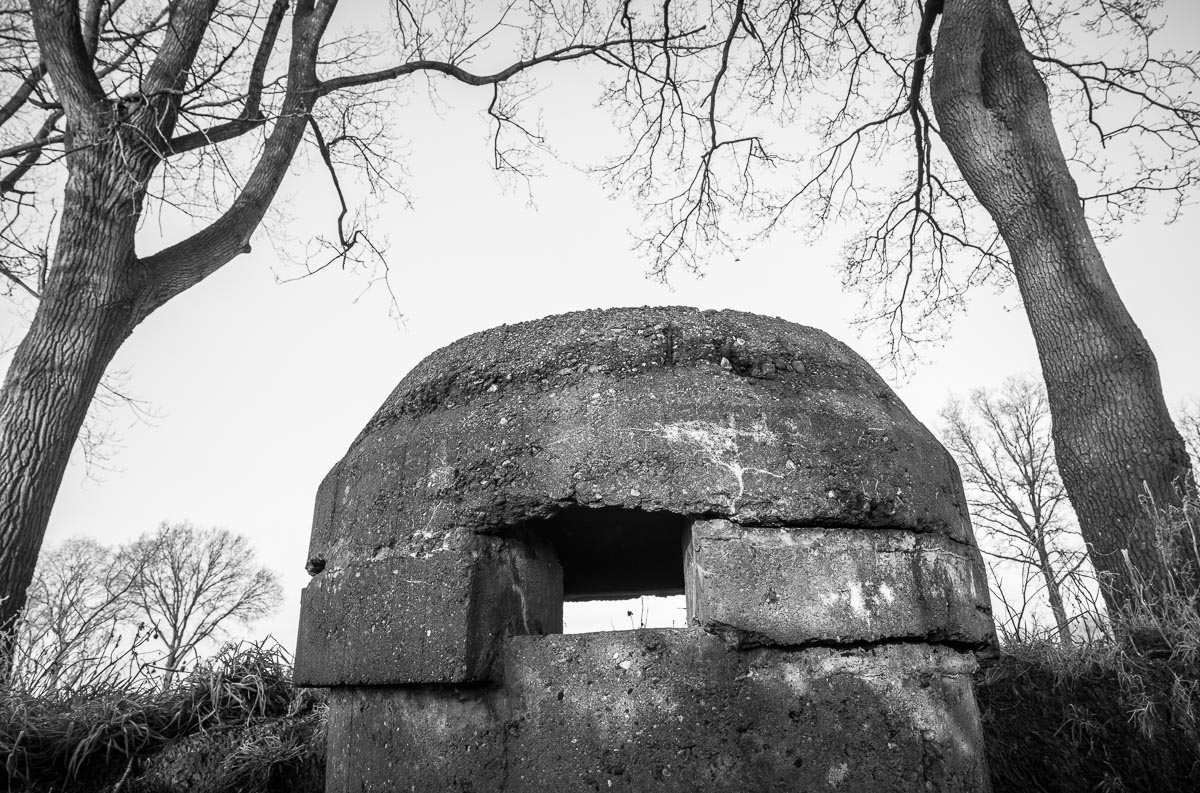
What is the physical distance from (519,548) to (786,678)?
35.5 inches

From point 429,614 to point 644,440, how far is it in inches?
32.6

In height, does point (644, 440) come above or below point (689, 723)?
above

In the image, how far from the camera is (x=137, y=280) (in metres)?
5.93

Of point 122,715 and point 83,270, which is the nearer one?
point 122,715

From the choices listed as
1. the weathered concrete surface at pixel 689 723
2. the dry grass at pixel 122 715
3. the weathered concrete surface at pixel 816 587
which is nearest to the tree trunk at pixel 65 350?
the dry grass at pixel 122 715

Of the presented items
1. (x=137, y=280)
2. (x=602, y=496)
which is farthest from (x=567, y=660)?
(x=137, y=280)

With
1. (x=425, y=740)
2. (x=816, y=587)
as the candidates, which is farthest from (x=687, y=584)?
(x=425, y=740)

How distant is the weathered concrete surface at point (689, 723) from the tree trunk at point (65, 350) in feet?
13.6

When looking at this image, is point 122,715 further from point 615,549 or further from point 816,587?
point 816,587

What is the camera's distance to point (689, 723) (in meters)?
2.02

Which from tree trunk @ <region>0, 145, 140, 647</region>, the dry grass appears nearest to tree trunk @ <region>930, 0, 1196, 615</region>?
the dry grass

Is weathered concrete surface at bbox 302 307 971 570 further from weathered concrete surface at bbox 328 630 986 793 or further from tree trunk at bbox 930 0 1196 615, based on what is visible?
tree trunk at bbox 930 0 1196 615

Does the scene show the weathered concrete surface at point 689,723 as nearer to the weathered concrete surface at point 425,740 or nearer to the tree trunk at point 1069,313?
the weathered concrete surface at point 425,740

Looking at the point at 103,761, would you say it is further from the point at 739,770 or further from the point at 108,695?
the point at 739,770
